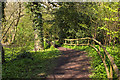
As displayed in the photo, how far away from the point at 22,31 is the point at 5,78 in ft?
12.8

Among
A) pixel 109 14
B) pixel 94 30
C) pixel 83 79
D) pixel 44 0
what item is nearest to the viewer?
pixel 83 79

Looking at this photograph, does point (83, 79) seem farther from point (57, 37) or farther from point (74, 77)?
point (57, 37)

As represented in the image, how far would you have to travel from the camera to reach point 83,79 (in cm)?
620

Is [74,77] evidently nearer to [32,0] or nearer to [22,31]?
[22,31]


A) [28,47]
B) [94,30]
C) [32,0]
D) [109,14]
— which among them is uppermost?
[32,0]

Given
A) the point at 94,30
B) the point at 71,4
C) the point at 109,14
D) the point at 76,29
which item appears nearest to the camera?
the point at 109,14

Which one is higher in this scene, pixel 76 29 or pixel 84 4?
pixel 84 4

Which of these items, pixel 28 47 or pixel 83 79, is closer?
pixel 83 79

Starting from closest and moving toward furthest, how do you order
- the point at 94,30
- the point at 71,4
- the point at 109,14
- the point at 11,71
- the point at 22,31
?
the point at 11,71 < the point at 22,31 < the point at 109,14 < the point at 94,30 < the point at 71,4

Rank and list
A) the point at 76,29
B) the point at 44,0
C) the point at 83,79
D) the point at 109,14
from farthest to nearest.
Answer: the point at 76,29, the point at 44,0, the point at 109,14, the point at 83,79

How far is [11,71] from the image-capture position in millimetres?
7488

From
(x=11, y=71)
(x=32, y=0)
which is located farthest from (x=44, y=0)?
(x=11, y=71)

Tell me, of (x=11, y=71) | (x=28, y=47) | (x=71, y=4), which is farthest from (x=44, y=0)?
(x=11, y=71)

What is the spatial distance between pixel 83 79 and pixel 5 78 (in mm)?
3709
